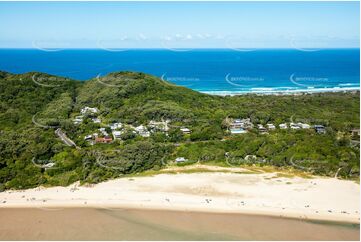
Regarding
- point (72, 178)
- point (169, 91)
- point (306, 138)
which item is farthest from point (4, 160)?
point (306, 138)

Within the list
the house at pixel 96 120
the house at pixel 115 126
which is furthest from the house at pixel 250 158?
the house at pixel 96 120

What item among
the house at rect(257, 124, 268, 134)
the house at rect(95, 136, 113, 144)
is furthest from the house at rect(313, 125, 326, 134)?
the house at rect(95, 136, 113, 144)

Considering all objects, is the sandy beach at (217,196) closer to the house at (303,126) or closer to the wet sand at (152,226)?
the wet sand at (152,226)

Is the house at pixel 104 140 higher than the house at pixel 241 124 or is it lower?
lower

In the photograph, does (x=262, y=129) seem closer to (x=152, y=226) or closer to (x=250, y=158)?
(x=250, y=158)

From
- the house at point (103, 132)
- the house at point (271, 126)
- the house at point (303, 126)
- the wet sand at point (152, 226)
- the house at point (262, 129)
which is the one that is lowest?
the wet sand at point (152, 226)

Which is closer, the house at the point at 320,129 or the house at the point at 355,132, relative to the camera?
the house at the point at 355,132

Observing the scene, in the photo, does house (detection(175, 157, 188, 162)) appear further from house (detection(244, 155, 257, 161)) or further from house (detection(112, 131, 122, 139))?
house (detection(112, 131, 122, 139))
